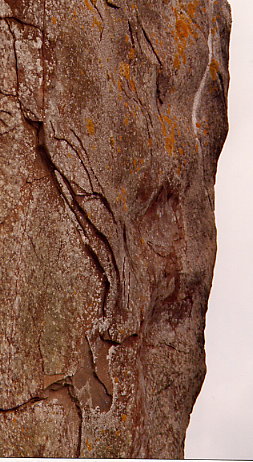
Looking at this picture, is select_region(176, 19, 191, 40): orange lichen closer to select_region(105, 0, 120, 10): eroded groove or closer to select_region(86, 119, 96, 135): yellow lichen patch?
select_region(105, 0, 120, 10): eroded groove

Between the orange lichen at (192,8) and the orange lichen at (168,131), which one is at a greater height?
the orange lichen at (192,8)

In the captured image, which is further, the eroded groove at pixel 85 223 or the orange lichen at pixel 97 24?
the orange lichen at pixel 97 24

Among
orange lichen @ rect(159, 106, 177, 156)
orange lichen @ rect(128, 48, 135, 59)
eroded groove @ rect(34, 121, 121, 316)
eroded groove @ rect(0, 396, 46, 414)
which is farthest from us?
orange lichen @ rect(159, 106, 177, 156)

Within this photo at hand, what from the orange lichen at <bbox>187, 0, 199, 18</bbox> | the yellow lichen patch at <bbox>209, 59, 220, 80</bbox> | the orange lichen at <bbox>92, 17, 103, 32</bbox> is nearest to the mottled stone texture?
the orange lichen at <bbox>92, 17, 103, 32</bbox>

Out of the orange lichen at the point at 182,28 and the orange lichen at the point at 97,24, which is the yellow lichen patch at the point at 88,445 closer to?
the orange lichen at the point at 97,24

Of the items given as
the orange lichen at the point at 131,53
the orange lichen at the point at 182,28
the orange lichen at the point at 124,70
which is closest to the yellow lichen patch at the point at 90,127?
the orange lichen at the point at 124,70

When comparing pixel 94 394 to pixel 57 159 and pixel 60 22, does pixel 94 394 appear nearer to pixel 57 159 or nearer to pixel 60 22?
pixel 57 159

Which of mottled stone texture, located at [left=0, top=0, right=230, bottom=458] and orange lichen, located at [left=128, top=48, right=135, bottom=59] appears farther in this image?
orange lichen, located at [left=128, top=48, right=135, bottom=59]

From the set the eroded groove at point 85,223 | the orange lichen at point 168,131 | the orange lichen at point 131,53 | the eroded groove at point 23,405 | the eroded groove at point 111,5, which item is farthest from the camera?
the orange lichen at point 168,131

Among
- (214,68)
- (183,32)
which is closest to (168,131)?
(183,32)
